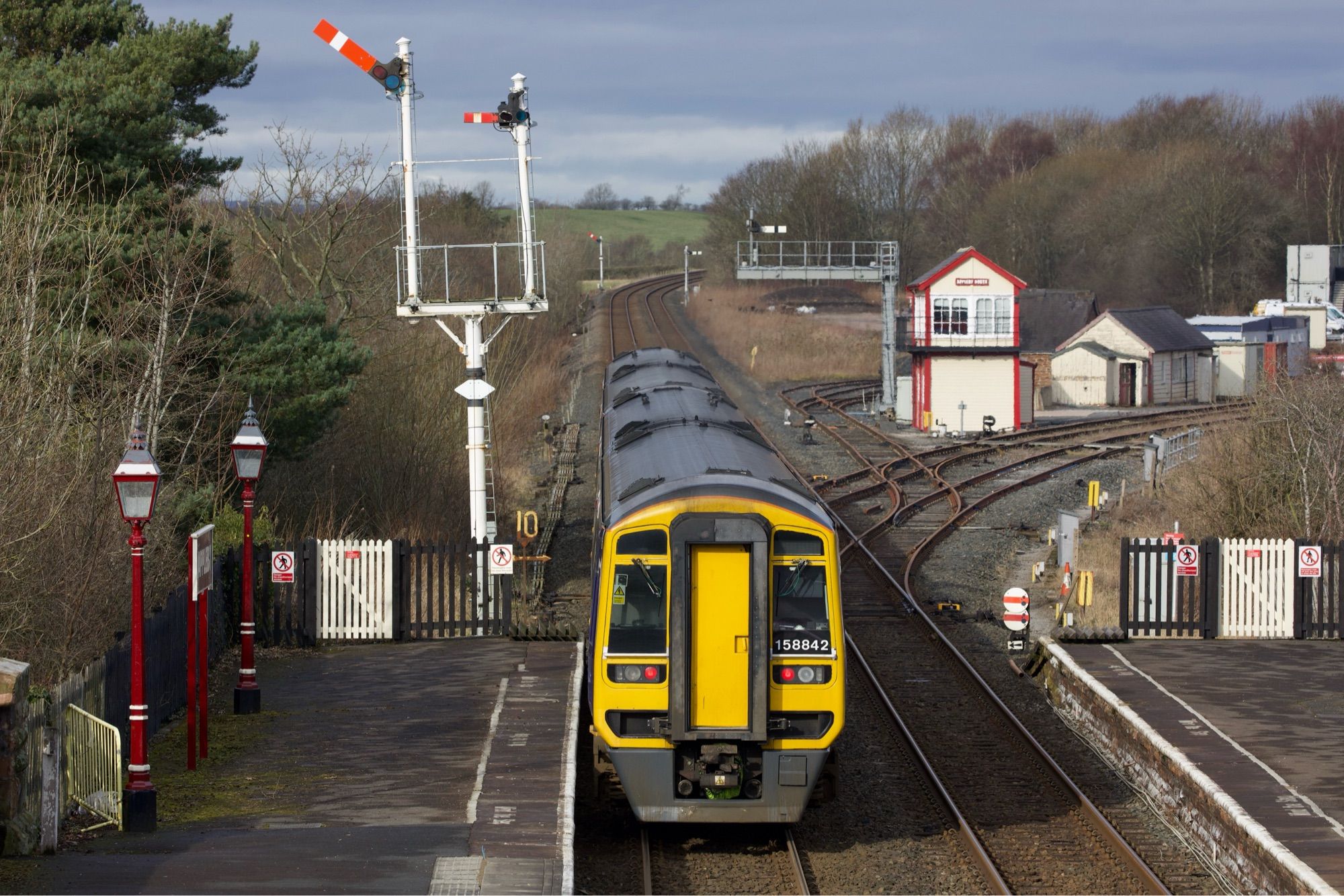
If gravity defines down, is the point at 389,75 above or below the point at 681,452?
above

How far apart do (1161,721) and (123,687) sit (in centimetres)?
912

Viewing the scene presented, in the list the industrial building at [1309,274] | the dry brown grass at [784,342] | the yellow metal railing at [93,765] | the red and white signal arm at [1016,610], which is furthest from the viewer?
the industrial building at [1309,274]

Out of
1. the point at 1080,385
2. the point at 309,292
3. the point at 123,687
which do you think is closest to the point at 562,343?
the point at 1080,385

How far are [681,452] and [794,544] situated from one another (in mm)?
2157

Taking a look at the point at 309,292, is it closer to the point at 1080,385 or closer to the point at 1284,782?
the point at 1284,782

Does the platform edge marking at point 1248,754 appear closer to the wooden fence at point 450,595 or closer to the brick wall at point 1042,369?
the wooden fence at point 450,595

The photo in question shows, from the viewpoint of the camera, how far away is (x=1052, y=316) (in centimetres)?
5912

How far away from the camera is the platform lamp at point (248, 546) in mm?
13516

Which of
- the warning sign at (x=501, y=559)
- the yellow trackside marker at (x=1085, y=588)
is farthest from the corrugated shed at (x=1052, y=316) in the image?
the warning sign at (x=501, y=559)

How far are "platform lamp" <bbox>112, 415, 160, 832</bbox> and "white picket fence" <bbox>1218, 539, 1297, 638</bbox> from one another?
12.0m

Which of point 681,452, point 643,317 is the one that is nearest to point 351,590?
point 681,452

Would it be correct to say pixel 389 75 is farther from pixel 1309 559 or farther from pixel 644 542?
pixel 1309 559

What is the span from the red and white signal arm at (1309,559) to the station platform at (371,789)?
8.36 m

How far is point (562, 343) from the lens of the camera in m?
57.3
